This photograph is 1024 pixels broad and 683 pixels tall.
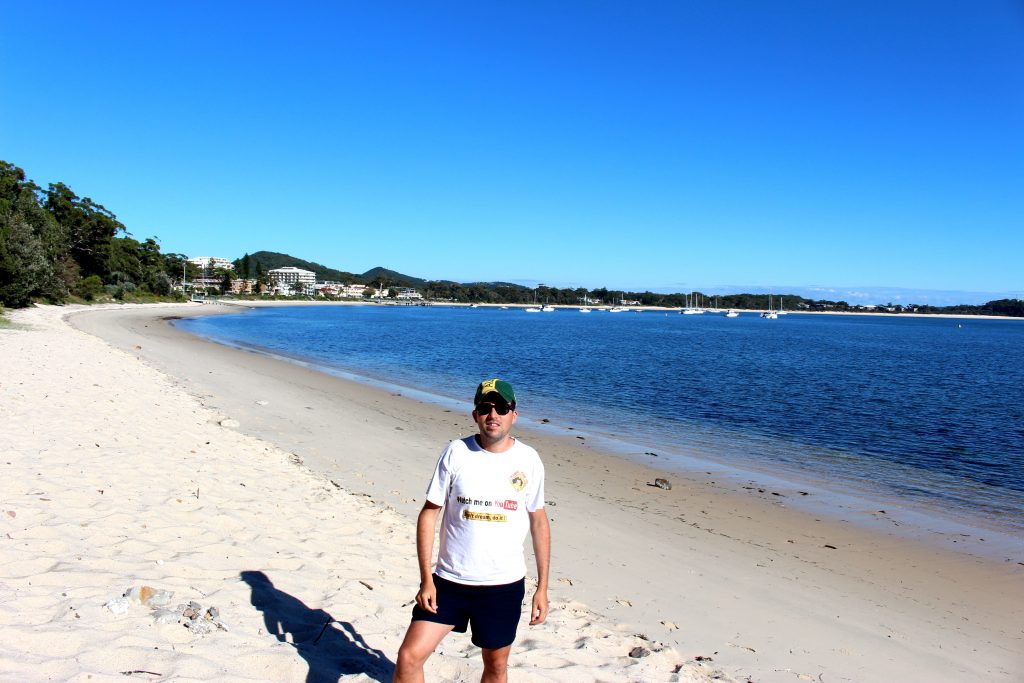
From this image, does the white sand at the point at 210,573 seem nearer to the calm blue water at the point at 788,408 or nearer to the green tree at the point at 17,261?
the calm blue water at the point at 788,408

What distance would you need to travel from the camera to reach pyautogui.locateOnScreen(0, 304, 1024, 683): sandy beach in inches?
163

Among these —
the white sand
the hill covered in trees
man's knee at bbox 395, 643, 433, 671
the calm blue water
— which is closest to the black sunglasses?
man's knee at bbox 395, 643, 433, 671

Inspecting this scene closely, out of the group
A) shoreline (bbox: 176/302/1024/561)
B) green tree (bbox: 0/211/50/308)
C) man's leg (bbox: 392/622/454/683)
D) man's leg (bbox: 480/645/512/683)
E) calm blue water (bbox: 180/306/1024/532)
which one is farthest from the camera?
green tree (bbox: 0/211/50/308)

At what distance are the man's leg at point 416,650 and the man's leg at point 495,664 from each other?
29cm

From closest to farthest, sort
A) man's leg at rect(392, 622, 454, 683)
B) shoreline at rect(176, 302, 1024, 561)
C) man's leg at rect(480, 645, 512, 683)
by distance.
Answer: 1. man's leg at rect(392, 622, 454, 683)
2. man's leg at rect(480, 645, 512, 683)
3. shoreline at rect(176, 302, 1024, 561)

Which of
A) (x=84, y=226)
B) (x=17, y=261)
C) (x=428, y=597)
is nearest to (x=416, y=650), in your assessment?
(x=428, y=597)

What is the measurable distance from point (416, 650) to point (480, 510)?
2.40 feet

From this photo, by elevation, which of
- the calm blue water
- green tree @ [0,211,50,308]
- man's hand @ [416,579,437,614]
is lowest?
the calm blue water

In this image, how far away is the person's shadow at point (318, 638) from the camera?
13.3ft

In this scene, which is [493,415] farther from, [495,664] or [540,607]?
[495,664]

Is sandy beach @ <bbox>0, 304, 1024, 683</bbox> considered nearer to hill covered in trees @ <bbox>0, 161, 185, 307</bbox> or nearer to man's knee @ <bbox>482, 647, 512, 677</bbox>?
man's knee @ <bbox>482, 647, 512, 677</bbox>

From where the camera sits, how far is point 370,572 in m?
5.73

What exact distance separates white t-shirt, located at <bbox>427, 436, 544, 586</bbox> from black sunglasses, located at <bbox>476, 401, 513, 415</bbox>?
188 mm

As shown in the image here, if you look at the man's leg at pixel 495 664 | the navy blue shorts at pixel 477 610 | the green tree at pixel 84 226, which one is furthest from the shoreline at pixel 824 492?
the green tree at pixel 84 226
